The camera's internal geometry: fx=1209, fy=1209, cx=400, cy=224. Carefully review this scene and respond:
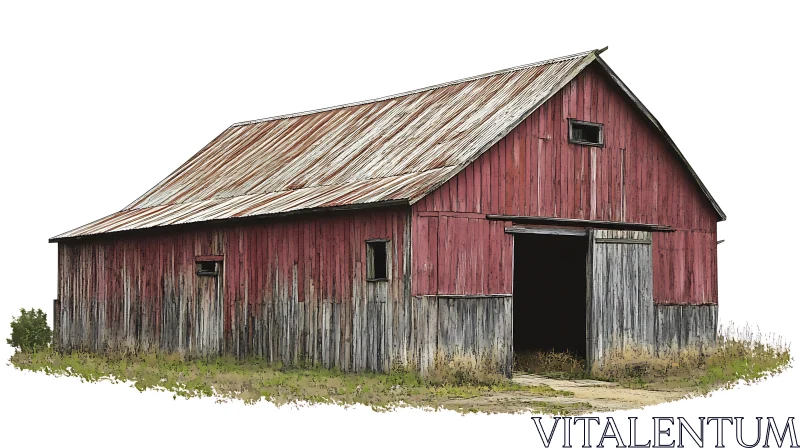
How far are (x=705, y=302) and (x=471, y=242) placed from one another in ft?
24.2

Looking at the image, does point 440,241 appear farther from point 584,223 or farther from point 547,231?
point 584,223

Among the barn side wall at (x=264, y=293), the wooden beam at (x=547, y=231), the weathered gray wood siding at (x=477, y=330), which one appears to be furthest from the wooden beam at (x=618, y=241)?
the barn side wall at (x=264, y=293)

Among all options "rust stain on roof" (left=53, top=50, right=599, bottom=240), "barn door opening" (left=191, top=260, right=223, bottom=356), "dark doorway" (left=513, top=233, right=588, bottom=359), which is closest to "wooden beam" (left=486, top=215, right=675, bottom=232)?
"rust stain on roof" (left=53, top=50, right=599, bottom=240)

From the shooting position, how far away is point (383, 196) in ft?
72.5

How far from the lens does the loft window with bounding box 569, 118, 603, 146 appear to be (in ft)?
80.4

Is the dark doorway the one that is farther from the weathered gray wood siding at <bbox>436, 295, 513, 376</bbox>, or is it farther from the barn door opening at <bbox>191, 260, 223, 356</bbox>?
the barn door opening at <bbox>191, 260, 223, 356</bbox>

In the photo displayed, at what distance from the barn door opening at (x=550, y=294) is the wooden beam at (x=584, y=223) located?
2088 mm

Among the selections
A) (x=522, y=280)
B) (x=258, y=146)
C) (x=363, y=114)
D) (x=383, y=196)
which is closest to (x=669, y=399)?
(x=383, y=196)

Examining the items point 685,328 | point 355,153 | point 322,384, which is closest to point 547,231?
point 685,328

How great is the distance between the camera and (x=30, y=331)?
32969 mm

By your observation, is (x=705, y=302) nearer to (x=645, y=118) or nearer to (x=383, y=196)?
(x=645, y=118)

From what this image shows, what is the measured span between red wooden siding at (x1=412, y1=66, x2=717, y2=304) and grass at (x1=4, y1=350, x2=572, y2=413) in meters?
1.71

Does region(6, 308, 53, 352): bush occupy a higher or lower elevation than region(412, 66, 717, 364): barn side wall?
lower

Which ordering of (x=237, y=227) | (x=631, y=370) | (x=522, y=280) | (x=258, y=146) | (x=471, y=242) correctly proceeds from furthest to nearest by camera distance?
(x=258, y=146) → (x=522, y=280) → (x=237, y=227) → (x=631, y=370) → (x=471, y=242)
